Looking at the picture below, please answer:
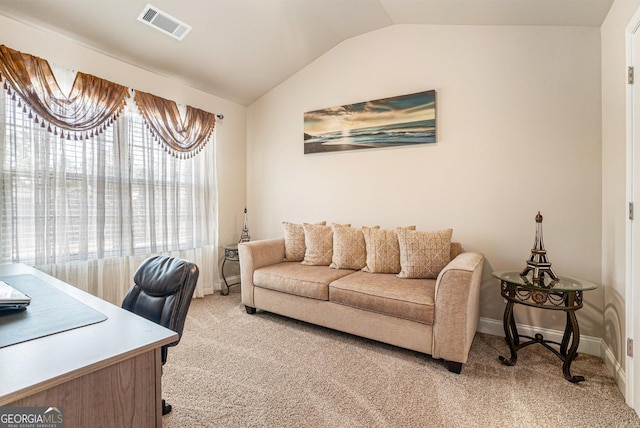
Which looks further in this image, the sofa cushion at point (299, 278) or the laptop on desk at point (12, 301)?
the sofa cushion at point (299, 278)

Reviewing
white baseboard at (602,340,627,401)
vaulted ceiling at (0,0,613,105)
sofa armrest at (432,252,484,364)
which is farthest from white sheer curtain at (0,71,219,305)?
white baseboard at (602,340,627,401)

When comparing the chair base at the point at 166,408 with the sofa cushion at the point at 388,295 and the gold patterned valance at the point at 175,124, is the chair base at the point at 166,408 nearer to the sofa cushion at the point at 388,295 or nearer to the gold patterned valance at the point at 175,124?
the sofa cushion at the point at 388,295

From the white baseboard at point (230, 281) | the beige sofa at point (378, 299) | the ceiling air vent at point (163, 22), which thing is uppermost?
the ceiling air vent at point (163, 22)

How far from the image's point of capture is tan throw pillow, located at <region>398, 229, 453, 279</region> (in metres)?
2.58

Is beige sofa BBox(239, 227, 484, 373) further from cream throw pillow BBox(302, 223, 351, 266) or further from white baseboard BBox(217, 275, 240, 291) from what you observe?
white baseboard BBox(217, 275, 240, 291)

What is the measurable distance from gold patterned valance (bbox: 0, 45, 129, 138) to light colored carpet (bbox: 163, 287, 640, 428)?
6.86 feet

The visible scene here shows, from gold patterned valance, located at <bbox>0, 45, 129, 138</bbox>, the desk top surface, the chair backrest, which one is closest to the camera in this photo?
the desk top surface

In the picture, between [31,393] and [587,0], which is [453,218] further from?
[31,393]

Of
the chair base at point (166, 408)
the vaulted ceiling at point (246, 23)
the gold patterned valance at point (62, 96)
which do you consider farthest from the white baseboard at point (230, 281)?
the vaulted ceiling at point (246, 23)

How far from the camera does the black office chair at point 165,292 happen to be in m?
1.37

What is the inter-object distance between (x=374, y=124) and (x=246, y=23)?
5.29ft

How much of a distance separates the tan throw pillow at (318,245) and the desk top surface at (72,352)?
2166 millimetres

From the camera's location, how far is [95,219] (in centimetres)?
279

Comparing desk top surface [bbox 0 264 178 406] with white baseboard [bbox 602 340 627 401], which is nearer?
desk top surface [bbox 0 264 178 406]
